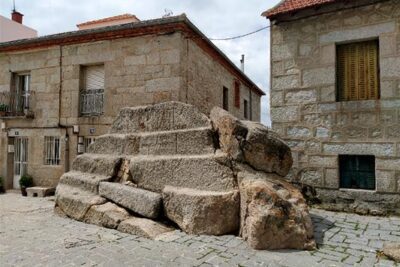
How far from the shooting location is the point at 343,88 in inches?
235

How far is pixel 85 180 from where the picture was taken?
17.9 ft

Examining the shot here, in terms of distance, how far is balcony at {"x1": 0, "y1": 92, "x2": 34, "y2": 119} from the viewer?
33.8ft

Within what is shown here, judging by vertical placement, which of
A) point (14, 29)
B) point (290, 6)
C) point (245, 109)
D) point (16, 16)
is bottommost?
point (245, 109)

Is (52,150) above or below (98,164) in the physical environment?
above

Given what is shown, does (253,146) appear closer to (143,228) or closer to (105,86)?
(143,228)

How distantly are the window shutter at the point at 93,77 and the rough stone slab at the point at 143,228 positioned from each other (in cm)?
594

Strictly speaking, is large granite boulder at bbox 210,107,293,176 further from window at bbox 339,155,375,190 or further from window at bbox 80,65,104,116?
window at bbox 80,65,104,116

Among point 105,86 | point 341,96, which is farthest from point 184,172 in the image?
point 105,86

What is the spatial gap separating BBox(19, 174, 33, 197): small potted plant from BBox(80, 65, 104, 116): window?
2542 mm

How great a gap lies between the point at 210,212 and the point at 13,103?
9158 mm

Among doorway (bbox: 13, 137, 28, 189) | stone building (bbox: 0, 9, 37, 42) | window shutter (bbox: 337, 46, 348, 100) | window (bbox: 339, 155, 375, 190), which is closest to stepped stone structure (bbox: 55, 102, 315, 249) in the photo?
window (bbox: 339, 155, 375, 190)

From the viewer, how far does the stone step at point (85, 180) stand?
208 inches

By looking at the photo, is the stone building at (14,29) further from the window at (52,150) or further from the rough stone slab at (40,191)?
the rough stone slab at (40,191)

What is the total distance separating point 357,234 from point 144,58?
6.67 metres
